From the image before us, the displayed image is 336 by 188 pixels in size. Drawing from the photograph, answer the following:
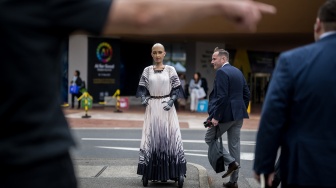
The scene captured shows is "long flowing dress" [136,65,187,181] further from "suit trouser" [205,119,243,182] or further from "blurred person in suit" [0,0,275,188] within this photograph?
"blurred person in suit" [0,0,275,188]

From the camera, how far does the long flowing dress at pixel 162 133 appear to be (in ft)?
25.0

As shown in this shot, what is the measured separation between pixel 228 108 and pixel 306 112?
4.49 metres

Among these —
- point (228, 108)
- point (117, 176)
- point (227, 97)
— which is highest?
point (227, 97)

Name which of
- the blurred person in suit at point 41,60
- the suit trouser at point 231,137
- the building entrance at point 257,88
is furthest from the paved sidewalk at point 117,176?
the building entrance at point 257,88

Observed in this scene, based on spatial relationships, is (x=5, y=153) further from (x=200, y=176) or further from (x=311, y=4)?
(x=311, y=4)

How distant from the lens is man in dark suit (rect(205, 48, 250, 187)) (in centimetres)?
779

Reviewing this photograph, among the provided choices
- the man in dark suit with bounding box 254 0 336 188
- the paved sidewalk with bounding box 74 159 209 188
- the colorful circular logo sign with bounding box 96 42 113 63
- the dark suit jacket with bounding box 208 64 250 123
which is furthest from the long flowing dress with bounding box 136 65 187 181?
the colorful circular logo sign with bounding box 96 42 113 63

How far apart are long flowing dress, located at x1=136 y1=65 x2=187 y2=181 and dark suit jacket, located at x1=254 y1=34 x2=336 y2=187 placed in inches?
166

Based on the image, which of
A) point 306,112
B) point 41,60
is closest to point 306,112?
point 306,112

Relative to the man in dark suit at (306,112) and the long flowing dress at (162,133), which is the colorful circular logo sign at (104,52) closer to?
the long flowing dress at (162,133)

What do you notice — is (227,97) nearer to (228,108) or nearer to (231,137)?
(228,108)

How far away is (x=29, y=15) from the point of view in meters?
1.85

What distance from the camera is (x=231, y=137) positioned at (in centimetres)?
812

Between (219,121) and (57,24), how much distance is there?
20.2 ft
